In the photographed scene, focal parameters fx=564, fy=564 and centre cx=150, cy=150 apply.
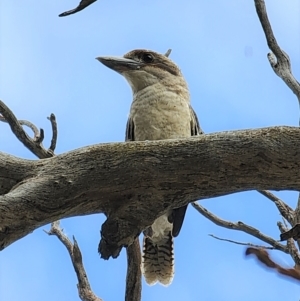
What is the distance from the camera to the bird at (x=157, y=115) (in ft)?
12.7

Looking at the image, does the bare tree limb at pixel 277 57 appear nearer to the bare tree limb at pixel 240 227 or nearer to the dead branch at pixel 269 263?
the bare tree limb at pixel 240 227

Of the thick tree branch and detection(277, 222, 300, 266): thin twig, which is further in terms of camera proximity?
detection(277, 222, 300, 266): thin twig

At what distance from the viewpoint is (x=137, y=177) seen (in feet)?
7.04

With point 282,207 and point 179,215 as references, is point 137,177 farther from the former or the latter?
point 282,207

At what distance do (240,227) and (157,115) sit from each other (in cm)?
100

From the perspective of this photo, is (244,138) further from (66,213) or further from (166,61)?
(166,61)

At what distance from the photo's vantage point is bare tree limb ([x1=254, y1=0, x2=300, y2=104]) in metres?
3.24

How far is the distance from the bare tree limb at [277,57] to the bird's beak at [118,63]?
104cm

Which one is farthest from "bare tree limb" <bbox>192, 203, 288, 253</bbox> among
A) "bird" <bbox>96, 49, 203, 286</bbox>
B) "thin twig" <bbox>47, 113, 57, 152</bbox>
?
"thin twig" <bbox>47, 113, 57, 152</bbox>

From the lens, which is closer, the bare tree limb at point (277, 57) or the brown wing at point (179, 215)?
the bare tree limb at point (277, 57)

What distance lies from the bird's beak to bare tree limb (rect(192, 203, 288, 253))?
3.71 feet

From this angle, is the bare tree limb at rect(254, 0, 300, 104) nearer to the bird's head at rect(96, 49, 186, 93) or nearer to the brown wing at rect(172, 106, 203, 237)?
the brown wing at rect(172, 106, 203, 237)

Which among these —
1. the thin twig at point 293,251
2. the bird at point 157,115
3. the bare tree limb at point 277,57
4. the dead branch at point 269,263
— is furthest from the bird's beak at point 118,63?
the dead branch at point 269,263

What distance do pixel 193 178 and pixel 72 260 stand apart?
6.79ft
